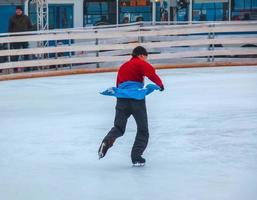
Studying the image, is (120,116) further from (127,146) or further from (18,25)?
(18,25)

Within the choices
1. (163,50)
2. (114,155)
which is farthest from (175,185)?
(163,50)

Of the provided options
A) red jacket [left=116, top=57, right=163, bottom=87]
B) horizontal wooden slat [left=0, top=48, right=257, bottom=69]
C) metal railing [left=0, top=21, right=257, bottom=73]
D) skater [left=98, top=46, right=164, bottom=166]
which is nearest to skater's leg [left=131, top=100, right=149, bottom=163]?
skater [left=98, top=46, right=164, bottom=166]

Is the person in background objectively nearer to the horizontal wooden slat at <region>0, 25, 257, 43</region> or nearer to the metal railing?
the metal railing

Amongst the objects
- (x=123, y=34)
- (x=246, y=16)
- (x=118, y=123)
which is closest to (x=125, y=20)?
(x=246, y=16)

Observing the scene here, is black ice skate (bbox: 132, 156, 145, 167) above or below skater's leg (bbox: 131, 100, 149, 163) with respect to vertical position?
below

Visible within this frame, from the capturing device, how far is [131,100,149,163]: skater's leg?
780 cm

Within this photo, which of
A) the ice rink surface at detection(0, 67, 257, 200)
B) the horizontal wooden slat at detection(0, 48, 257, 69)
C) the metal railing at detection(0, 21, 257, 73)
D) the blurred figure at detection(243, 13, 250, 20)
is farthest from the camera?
the blurred figure at detection(243, 13, 250, 20)

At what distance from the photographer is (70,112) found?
12469mm

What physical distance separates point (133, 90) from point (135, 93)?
0.04m

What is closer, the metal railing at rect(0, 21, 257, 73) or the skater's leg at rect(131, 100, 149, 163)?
the skater's leg at rect(131, 100, 149, 163)

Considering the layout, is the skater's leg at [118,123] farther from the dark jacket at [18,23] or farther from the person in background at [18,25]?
the dark jacket at [18,23]

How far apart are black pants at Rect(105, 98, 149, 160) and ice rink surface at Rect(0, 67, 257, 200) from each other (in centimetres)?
24

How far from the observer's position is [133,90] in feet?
25.2

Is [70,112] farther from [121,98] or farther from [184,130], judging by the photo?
[121,98]
